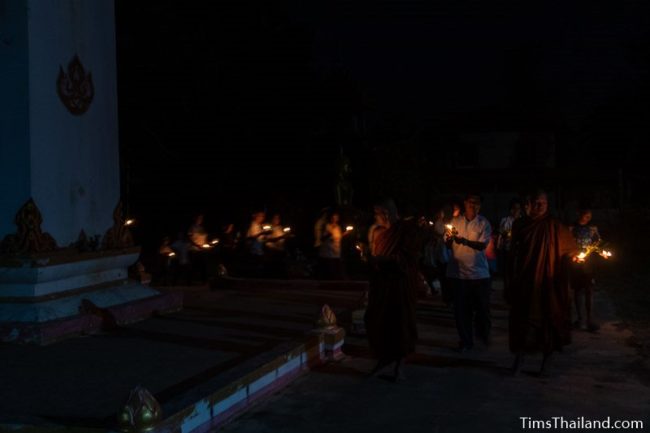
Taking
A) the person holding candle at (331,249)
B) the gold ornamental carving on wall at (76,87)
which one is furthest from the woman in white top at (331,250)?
the gold ornamental carving on wall at (76,87)

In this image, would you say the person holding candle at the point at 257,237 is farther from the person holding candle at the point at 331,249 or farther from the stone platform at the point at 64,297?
the stone platform at the point at 64,297

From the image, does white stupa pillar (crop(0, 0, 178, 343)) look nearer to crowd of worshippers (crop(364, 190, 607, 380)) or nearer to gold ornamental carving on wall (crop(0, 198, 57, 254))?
gold ornamental carving on wall (crop(0, 198, 57, 254))

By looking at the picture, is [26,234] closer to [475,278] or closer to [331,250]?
[475,278]

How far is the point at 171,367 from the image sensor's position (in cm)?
720

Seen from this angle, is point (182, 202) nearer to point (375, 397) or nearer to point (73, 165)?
point (73, 165)

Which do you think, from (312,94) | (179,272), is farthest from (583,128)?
(179,272)

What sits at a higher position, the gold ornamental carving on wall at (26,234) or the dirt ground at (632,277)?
the gold ornamental carving on wall at (26,234)

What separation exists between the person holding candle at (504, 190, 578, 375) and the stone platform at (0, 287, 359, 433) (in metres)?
2.05

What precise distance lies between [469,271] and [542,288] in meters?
1.37

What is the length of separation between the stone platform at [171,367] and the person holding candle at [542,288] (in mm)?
2048

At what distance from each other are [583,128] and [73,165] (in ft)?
128

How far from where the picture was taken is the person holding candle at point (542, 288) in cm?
747

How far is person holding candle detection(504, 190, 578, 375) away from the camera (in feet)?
24.5

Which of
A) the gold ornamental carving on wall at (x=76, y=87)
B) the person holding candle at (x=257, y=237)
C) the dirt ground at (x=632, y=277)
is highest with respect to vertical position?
the gold ornamental carving on wall at (x=76, y=87)
